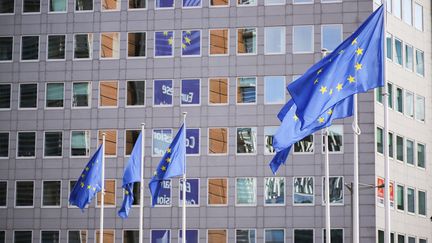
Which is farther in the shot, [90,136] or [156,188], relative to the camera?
[90,136]

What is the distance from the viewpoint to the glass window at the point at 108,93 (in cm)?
7831

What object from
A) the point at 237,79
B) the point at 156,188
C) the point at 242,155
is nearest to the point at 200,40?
the point at 237,79

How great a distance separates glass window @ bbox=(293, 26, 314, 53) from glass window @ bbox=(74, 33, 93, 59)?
15075 millimetres

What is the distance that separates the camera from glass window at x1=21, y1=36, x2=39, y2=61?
263 feet

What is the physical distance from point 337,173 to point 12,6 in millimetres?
27479

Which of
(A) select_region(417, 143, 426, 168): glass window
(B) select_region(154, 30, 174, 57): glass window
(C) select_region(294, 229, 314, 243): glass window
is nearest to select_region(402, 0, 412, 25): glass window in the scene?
(A) select_region(417, 143, 426, 168): glass window

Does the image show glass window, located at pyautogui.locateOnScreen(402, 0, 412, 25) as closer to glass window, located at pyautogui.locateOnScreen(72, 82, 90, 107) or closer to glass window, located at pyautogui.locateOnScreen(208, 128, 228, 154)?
glass window, located at pyautogui.locateOnScreen(208, 128, 228, 154)

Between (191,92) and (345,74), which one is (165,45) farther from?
(345,74)

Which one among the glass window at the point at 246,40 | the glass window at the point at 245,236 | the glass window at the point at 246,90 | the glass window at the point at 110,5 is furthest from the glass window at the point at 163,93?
the glass window at the point at 245,236

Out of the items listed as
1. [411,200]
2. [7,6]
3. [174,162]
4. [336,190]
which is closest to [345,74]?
[174,162]

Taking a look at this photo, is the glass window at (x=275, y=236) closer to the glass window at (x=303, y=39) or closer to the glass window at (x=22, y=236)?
the glass window at (x=303, y=39)

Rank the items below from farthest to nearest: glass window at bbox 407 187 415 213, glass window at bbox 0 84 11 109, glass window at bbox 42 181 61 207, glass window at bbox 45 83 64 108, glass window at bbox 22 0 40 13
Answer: glass window at bbox 0 84 11 109 → glass window at bbox 22 0 40 13 → glass window at bbox 407 187 415 213 → glass window at bbox 45 83 64 108 → glass window at bbox 42 181 61 207

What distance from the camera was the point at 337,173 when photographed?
2931 inches

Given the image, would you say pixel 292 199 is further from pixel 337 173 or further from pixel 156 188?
pixel 156 188
